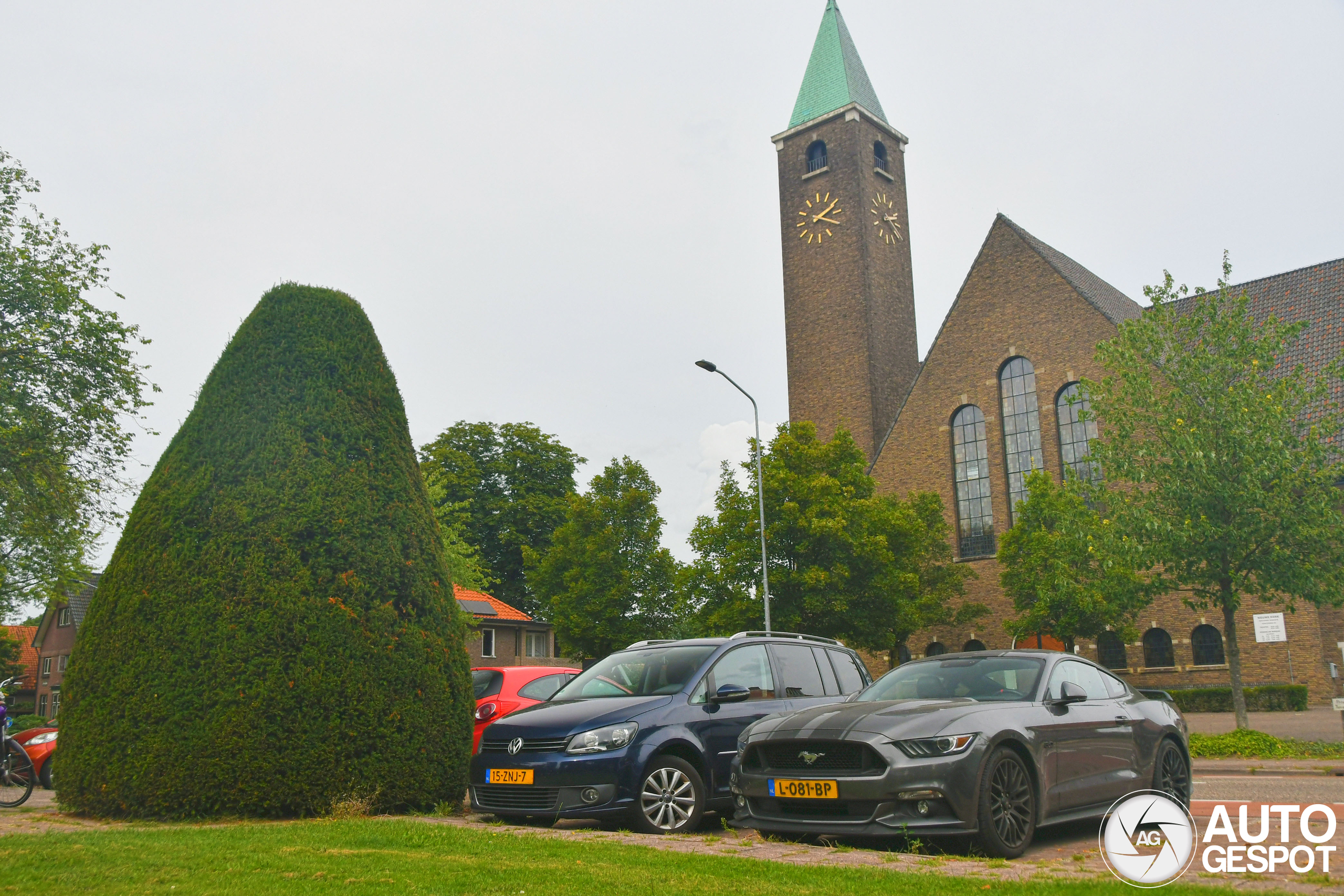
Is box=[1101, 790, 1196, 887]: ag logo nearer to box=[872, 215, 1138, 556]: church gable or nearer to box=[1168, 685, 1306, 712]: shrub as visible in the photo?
box=[1168, 685, 1306, 712]: shrub

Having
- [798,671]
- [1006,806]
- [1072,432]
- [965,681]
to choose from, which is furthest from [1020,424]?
[1006,806]

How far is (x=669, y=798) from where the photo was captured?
869 centimetres

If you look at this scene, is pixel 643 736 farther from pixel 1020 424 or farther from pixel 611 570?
pixel 1020 424

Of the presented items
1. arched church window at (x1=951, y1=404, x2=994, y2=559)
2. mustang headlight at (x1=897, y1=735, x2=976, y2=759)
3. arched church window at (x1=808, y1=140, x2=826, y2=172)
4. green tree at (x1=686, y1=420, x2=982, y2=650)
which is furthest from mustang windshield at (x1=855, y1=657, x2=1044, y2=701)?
arched church window at (x1=808, y1=140, x2=826, y2=172)

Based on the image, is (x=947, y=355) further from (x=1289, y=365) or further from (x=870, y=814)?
(x=870, y=814)

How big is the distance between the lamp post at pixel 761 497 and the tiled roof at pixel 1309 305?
52.9ft

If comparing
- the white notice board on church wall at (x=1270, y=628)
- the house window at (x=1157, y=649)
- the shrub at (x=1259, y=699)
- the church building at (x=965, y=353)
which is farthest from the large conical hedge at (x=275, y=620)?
the house window at (x=1157, y=649)

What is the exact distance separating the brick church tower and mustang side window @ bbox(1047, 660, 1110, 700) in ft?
115

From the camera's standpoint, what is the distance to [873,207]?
46219mm

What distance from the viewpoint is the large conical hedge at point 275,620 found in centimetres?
895

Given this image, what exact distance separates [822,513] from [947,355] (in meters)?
15.7

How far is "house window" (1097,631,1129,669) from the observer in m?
35.8

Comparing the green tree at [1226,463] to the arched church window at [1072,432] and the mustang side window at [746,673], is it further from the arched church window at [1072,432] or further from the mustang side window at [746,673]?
the arched church window at [1072,432]

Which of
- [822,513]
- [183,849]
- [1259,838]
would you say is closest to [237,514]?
[183,849]
